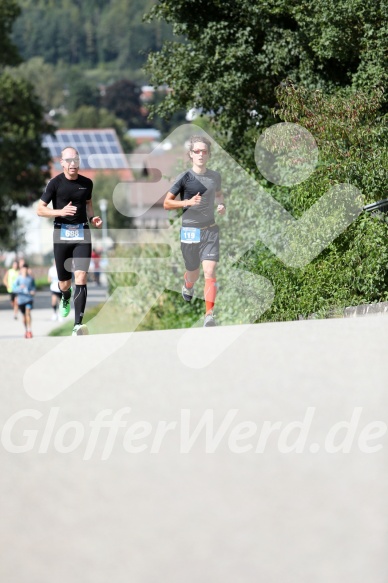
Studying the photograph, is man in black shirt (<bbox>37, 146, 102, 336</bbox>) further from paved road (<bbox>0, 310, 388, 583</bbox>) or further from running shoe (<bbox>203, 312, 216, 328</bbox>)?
running shoe (<bbox>203, 312, 216, 328</bbox>)

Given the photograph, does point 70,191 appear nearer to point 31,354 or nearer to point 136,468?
point 31,354

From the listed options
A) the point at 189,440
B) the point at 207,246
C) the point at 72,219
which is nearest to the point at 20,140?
the point at 207,246

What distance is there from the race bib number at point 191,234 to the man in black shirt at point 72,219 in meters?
0.89

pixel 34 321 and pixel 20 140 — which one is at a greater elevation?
pixel 34 321

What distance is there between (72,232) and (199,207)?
3.99ft

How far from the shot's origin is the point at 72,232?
38.4ft

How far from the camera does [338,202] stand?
51.2 ft

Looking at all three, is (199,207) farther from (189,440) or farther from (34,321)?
(34,321)

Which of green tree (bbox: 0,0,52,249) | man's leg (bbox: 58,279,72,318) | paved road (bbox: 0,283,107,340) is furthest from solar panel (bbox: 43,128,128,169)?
man's leg (bbox: 58,279,72,318)

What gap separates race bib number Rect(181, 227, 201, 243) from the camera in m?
12.0

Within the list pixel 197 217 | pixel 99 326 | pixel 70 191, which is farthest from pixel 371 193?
pixel 99 326

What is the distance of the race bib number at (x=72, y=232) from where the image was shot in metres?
11.7

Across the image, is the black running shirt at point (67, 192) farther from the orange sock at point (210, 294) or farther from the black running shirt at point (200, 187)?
the orange sock at point (210, 294)

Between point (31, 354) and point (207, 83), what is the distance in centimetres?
991
